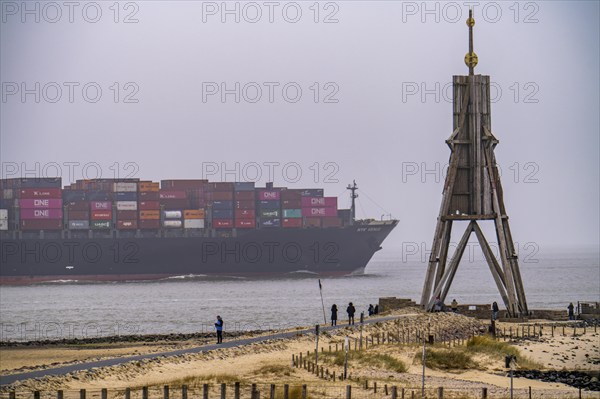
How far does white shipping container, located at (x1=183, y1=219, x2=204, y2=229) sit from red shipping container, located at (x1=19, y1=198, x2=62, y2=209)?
16.9 meters

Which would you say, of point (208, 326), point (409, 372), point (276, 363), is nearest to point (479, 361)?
point (409, 372)

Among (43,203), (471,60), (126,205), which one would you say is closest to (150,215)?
(126,205)

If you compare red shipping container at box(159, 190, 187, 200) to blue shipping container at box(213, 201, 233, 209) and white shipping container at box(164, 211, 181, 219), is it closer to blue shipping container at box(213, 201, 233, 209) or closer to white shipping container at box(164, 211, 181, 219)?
white shipping container at box(164, 211, 181, 219)

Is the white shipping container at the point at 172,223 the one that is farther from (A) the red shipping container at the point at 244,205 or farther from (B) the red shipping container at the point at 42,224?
(B) the red shipping container at the point at 42,224

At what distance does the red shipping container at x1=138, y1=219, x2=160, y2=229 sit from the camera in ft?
518

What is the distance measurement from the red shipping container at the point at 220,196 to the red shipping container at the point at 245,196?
851 mm

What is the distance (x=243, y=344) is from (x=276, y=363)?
488 cm

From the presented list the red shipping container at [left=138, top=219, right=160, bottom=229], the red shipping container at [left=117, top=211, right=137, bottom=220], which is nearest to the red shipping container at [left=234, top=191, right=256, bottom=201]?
the red shipping container at [left=138, top=219, right=160, bottom=229]

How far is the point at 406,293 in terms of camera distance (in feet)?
371

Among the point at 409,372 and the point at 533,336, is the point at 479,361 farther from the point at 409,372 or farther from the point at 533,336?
the point at 533,336

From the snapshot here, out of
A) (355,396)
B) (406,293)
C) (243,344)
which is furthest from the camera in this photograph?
(406,293)

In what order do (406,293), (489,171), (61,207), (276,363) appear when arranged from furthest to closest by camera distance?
(61,207)
(406,293)
(489,171)
(276,363)

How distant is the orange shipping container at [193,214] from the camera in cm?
15900

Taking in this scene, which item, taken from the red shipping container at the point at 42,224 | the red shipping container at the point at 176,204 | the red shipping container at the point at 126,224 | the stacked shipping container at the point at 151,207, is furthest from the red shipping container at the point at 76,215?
the red shipping container at the point at 176,204
